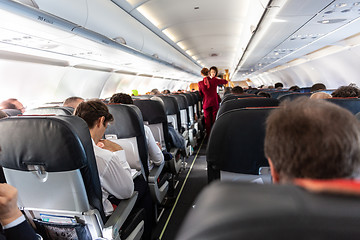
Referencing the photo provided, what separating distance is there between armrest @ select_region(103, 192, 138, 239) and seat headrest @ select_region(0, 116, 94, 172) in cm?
58

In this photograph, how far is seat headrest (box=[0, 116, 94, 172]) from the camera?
1.54 metres

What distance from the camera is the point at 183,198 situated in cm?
410

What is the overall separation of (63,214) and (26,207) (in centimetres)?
32

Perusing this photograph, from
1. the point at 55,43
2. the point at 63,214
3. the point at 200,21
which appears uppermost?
the point at 200,21

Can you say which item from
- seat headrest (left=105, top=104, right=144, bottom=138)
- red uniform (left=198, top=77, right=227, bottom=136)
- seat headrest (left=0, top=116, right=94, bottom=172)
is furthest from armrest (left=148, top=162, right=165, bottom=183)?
red uniform (left=198, top=77, right=227, bottom=136)

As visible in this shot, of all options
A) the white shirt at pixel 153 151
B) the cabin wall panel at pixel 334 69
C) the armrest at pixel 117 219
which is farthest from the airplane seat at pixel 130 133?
the cabin wall panel at pixel 334 69

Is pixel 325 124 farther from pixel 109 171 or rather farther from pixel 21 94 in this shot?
pixel 21 94

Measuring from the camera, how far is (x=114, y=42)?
4.86m

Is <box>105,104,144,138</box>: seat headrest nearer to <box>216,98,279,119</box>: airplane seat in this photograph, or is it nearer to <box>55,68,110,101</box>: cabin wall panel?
<box>216,98,279,119</box>: airplane seat

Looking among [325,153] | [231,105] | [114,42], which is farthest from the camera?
[114,42]

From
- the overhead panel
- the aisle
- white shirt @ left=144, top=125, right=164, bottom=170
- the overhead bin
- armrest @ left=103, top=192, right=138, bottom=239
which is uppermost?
the overhead bin

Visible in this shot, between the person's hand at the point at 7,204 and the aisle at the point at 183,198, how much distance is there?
6.72ft

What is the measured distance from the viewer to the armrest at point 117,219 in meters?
1.82

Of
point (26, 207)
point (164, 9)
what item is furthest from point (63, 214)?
point (164, 9)
